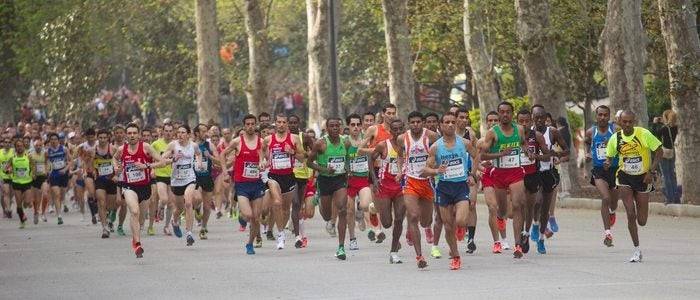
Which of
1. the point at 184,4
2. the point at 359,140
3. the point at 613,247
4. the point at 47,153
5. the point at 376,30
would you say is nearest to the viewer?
the point at 613,247

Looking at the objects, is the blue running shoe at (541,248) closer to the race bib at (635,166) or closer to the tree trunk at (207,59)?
the race bib at (635,166)

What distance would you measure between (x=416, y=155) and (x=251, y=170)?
3.84 meters

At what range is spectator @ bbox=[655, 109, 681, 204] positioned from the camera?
2925cm

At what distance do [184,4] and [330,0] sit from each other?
34.9 m

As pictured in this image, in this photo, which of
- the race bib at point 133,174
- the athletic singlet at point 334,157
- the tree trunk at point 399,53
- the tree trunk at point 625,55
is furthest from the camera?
the tree trunk at point 399,53

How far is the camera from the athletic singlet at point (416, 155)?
60.9ft

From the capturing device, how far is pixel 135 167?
76.1 ft

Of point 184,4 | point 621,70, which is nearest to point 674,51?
point 621,70

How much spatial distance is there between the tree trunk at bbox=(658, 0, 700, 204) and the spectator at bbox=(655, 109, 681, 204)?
0.55 feet

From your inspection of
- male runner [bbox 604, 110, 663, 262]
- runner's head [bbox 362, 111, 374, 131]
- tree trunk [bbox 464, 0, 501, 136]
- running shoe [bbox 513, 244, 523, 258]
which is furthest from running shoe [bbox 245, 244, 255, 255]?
tree trunk [bbox 464, 0, 501, 136]

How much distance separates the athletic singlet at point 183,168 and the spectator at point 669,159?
8255 mm

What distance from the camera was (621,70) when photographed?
1235 inches

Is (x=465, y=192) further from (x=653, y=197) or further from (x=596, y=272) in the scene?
(x=653, y=197)

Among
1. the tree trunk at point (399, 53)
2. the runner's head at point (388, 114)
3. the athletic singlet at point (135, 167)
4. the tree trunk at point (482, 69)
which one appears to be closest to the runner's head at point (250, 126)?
the runner's head at point (388, 114)
